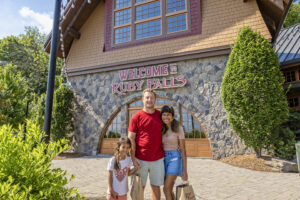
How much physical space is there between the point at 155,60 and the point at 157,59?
0.41 ft

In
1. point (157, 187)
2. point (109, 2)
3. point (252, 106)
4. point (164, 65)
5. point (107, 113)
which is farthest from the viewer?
point (109, 2)

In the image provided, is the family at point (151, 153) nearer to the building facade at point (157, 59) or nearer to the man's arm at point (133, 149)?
the man's arm at point (133, 149)

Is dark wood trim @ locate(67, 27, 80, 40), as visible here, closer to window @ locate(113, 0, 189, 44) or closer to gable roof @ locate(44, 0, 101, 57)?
gable roof @ locate(44, 0, 101, 57)

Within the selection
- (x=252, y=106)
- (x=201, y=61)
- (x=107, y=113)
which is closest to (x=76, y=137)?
(x=107, y=113)

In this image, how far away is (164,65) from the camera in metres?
10.0

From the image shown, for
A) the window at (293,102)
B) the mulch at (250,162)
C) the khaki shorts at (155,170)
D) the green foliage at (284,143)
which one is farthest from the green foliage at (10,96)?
the window at (293,102)

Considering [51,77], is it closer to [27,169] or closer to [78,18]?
[27,169]

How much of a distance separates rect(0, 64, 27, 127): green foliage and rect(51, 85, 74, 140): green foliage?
1.74 m

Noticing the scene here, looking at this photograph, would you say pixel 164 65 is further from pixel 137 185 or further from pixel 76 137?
pixel 137 185

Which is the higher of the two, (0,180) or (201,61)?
(201,61)

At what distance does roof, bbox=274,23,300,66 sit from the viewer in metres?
8.91

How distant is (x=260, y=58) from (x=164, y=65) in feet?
13.9

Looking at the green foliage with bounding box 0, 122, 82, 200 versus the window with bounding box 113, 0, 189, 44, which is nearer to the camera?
the green foliage with bounding box 0, 122, 82, 200

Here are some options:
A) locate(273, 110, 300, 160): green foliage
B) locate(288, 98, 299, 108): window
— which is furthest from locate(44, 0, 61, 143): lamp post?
locate(288, 98, 299, 108): window
